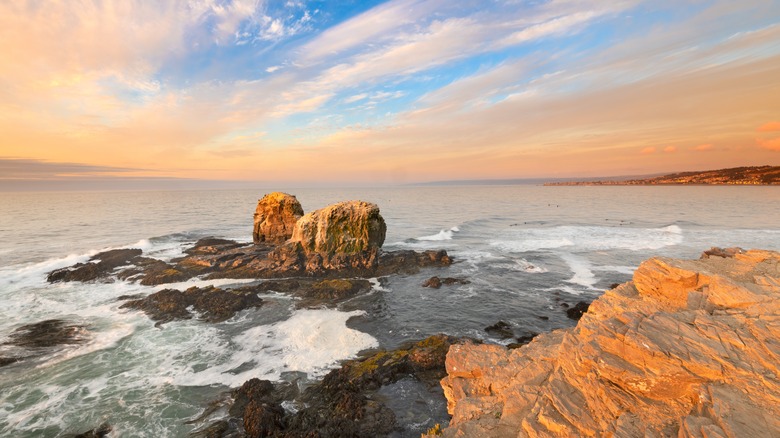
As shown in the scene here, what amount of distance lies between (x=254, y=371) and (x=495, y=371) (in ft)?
39.5

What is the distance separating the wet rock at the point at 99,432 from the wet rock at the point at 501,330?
18797 millimetres

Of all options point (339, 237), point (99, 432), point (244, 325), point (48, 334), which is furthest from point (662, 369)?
point (339, 237)

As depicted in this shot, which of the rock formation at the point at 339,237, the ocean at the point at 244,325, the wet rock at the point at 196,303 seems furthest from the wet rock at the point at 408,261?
the wet rock at the point at 196,303

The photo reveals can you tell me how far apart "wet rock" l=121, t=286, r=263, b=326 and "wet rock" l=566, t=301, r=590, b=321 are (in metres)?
22.7

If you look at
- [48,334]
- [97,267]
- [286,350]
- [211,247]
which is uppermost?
[211,247]

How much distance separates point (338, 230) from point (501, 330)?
2006cm

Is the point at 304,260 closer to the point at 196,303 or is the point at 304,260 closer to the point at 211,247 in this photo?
the point at 196,303

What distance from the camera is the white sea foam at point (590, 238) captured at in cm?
4438

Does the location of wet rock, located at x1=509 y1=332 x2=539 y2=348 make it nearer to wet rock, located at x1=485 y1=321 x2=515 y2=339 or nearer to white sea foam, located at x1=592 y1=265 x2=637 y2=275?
wet rock, located at x1=485 y1=321 x2=515 y2=339

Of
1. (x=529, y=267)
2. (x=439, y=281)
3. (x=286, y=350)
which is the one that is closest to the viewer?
(x=286, y=350)

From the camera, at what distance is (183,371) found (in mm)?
16734

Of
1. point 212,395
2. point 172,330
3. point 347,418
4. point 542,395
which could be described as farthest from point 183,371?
point 542,395

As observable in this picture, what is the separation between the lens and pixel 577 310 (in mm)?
23359

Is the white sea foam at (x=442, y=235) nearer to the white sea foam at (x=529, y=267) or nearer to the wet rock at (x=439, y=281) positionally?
the white sea foam at (x=529, y=267)
